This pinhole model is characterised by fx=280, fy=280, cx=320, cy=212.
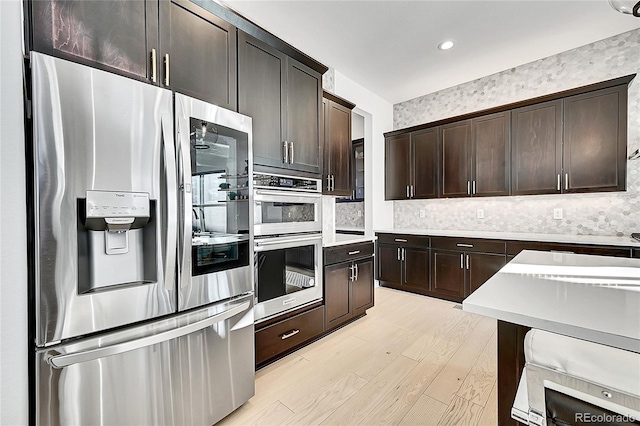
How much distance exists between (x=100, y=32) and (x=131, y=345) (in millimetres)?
1404

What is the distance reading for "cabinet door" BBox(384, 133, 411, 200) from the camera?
14.3ft

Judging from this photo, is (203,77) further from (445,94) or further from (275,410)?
(445,94)

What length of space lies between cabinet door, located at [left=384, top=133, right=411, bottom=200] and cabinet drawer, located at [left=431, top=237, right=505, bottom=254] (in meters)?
0.94

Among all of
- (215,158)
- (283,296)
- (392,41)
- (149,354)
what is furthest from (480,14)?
(149,354)

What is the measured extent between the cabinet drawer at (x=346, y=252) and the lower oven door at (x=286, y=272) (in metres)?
0.16

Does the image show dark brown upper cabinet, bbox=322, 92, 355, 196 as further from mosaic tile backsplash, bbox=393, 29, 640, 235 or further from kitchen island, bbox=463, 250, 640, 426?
mosaic tile backsplash, bbox=393, 29, 640, 235

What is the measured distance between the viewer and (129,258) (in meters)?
1.29

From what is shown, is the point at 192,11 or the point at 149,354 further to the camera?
the point at 192,11

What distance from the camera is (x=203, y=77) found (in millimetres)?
1649

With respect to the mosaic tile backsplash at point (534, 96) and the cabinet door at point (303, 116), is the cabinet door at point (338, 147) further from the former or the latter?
the mosaic tile backsplash at point (534, 96)

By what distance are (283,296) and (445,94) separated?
3976 millimetres

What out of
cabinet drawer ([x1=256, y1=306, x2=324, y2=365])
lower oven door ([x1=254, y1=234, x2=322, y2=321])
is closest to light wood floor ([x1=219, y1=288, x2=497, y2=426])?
Result: cabinet drawer ([x1=256, y1=306, x2=324, y2=365])

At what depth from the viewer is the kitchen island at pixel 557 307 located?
2.48 ft

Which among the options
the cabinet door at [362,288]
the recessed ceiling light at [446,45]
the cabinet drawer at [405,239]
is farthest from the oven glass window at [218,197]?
the cabinet drawer at [405,239]
